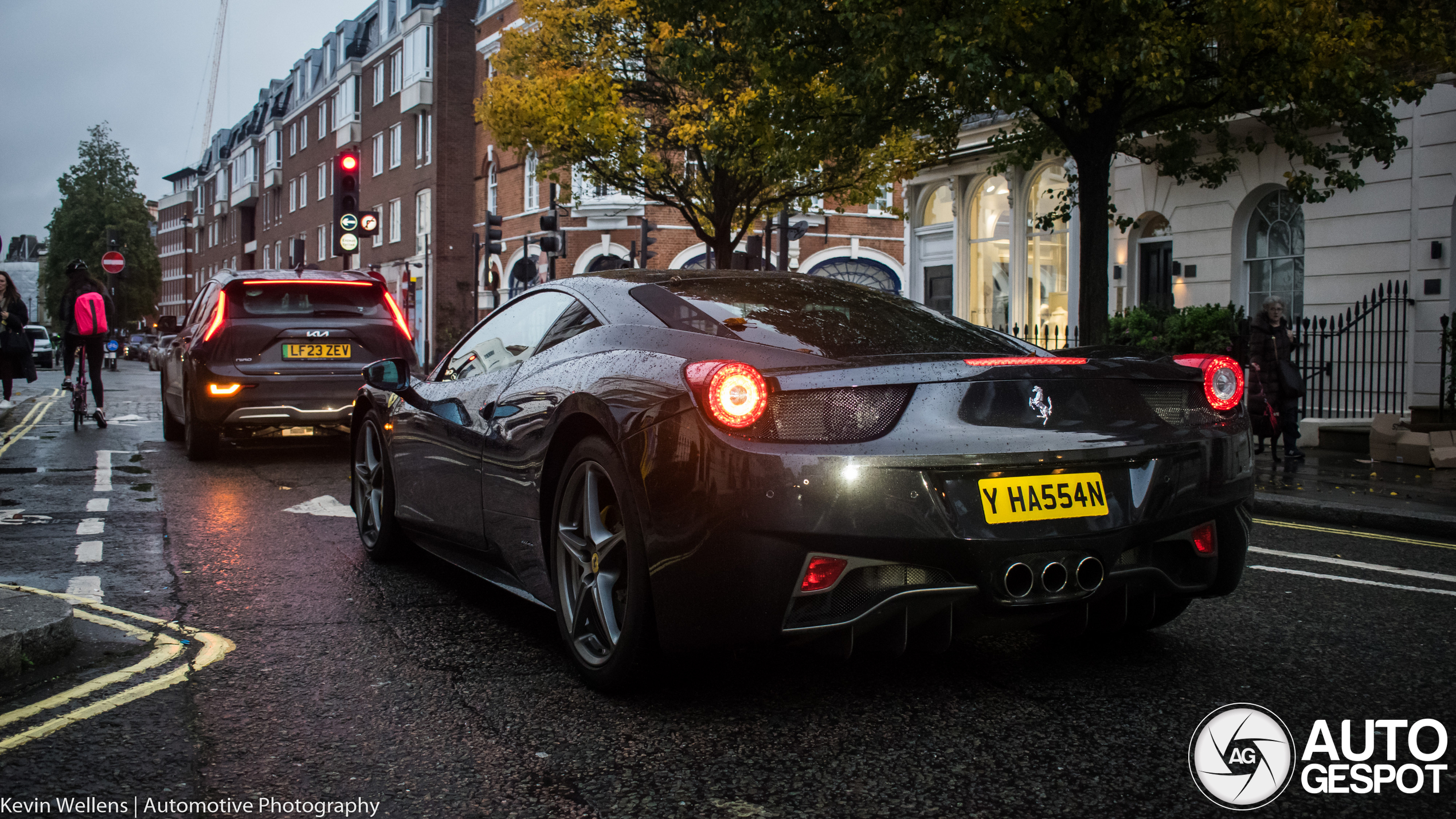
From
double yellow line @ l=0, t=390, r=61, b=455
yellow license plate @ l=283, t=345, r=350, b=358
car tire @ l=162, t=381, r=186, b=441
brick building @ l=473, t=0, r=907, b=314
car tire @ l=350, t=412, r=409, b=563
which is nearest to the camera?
car tire @ l=350, t=412, r=409, b=563

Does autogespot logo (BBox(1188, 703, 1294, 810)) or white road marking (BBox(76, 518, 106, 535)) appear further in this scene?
white road marking (BBox(76, 518, 106, 535))

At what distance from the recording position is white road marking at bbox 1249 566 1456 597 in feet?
18.1

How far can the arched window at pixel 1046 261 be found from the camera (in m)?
22.1

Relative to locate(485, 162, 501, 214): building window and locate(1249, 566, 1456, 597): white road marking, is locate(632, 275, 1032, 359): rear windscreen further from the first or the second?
locate(485, 162, 501, 214): building window

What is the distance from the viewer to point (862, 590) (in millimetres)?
3264

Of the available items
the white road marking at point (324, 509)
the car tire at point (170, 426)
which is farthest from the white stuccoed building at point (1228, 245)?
the car tire at point (170, 426)

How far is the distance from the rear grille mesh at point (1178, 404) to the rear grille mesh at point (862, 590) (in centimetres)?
95

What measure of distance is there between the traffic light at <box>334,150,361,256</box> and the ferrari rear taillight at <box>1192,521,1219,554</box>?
15655 millimetres

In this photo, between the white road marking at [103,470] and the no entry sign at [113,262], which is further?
the no entry sign at [113,262]

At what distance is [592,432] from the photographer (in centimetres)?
377

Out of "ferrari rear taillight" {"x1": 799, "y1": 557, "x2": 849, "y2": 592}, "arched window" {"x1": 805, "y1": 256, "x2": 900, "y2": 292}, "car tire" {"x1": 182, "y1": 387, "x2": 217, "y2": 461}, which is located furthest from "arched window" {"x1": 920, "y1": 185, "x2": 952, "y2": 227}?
"ferrari rear taillight" {"x1": 799, "y1": 557, "x2": 849, "y2": 592}

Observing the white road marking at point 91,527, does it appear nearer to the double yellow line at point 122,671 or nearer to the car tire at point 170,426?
the double yellow line at point 122,671

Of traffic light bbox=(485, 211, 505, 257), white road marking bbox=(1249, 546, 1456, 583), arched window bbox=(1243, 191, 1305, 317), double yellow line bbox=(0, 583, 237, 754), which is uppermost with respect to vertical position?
traffic light bbox=(485, 211, 505, 257)

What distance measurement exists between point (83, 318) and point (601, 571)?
12774 millimetres
